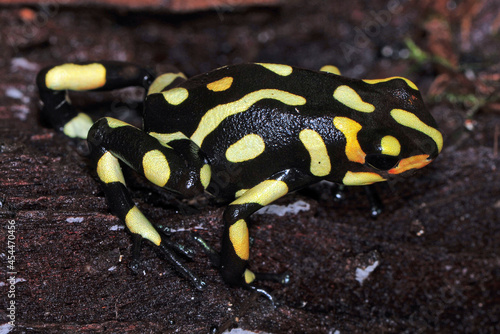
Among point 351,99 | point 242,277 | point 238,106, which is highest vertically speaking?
point 351,99

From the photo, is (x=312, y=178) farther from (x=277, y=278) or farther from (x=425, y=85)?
(x=425, y=85)

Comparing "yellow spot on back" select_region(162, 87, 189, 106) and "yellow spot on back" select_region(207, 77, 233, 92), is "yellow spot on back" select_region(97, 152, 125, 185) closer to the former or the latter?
"yellow spot on back" select_region(162, 87, 189, 106)

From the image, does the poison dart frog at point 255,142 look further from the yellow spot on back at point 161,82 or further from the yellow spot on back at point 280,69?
the yellow spot on back at point 161,82

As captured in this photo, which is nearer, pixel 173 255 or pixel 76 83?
pixel 173 255

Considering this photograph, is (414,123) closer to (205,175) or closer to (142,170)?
(205,175)

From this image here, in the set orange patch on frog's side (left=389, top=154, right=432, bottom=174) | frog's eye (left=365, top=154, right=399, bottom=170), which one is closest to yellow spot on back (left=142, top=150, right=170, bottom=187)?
frog's eye (left=365, top=154, right=399, bottom=170)
